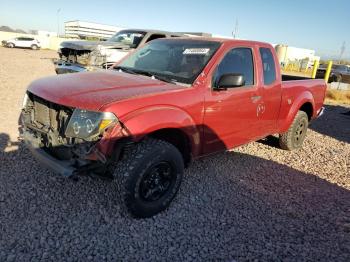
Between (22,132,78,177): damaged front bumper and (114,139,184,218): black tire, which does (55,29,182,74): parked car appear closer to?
(22,132,78,177): damaged front bumper

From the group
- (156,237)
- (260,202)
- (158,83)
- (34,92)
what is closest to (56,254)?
(156,237)

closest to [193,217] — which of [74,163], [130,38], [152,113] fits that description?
[152,113]

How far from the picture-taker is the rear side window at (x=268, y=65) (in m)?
5.06

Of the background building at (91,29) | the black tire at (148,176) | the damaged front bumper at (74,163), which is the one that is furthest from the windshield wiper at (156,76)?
the background building at (91,29)

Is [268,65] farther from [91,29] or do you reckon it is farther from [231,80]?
[91,29]

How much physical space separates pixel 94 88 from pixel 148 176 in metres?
1.08

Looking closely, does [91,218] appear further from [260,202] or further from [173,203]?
[260,202]

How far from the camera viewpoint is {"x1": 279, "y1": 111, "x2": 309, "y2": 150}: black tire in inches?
243

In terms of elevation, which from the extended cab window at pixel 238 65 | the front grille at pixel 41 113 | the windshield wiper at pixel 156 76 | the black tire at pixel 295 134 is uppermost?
the extended cab window at pixel 238 65

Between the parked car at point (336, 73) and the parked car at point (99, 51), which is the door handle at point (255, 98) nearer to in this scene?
the parked car at point (99, 51)

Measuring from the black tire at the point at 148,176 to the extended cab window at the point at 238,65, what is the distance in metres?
1.17

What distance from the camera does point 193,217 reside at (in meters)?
3.72

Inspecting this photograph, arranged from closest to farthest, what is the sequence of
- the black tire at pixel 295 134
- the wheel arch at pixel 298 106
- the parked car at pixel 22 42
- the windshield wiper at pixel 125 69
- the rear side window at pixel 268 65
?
the windshield wiper at pixel 125 69, the rear side window at pixel 268 65, the wheel arch at pixel 298 106, the black tire at pixel 295 134, the parked car at pixel 22 42

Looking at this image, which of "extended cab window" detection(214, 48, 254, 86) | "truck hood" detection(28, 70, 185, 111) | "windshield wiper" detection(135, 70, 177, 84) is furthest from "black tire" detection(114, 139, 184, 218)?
"extended cab window" detection(214, 48, 254, 86)
